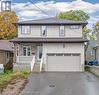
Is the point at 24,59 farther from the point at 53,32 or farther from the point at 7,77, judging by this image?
the point at 7,77

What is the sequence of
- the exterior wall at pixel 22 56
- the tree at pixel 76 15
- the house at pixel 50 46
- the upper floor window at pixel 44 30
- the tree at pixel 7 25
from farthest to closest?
the tree at pixel 76 15, the tree at pixel 7 25, the upper floor window at pixel 44 30, the house at pixel 50 46, the exterior wall at pixel 22 56

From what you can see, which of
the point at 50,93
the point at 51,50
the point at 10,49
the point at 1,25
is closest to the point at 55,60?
the point at 51,50

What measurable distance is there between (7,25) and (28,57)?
31271 millimetres

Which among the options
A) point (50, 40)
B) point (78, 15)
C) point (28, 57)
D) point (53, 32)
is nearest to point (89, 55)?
point (78, 15)

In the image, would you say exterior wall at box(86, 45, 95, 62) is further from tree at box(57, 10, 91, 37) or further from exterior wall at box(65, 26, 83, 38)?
exterior wall at box(65, 26, 83, 38)

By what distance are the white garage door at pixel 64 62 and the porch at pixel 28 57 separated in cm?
154

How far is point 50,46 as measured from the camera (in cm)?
5044

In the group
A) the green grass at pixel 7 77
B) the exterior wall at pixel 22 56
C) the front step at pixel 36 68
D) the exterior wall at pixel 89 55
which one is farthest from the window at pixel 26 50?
the exterior wall at pixel 89 55

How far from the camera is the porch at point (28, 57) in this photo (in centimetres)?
4719

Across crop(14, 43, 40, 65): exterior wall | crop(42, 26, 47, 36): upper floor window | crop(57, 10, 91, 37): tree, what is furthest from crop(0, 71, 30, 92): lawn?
crop(57, 10, 91, 37): tree

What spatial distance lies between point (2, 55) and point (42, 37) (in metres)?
6.15

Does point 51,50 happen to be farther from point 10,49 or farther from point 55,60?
point 10,49

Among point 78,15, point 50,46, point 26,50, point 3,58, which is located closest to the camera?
point 50,46

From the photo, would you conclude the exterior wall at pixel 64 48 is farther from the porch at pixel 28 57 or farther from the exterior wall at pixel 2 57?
the exterior wall at pixel 2 57
